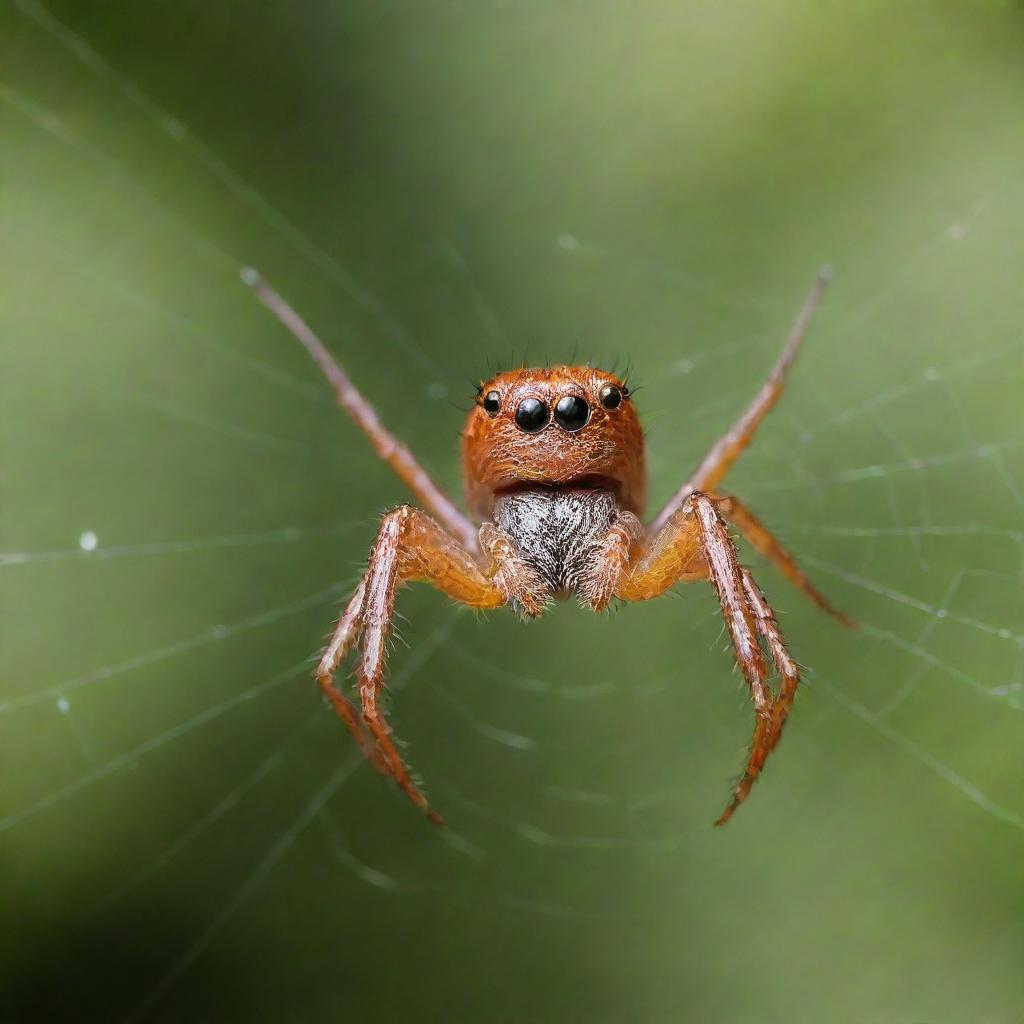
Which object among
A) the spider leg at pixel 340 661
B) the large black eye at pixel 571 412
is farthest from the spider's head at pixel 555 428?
the spider leg at pixel 340 661

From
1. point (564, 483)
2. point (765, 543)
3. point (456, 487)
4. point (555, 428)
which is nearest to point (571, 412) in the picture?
point (555, 428)

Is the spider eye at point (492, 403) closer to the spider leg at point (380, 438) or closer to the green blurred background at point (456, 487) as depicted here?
the spider leg at point (380, 438)

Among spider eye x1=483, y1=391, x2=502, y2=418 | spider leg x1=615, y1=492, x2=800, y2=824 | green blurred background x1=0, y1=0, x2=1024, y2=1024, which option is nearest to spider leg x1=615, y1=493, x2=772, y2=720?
spider leg x1=615, y1=492, x2=800, y2=824

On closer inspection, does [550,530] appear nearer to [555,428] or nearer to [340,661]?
[555,428]

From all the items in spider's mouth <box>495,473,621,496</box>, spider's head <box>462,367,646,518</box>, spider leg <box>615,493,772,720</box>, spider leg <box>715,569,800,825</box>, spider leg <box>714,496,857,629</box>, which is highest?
spider's head <box>462,367,646,518</box>

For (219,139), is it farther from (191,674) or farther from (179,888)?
(179,888)

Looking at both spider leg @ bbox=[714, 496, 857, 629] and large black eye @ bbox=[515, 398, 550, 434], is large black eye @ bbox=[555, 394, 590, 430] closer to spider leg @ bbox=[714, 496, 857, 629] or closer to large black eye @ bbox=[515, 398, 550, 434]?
large black eye @ bbox=[515, 398, 550, 434]
